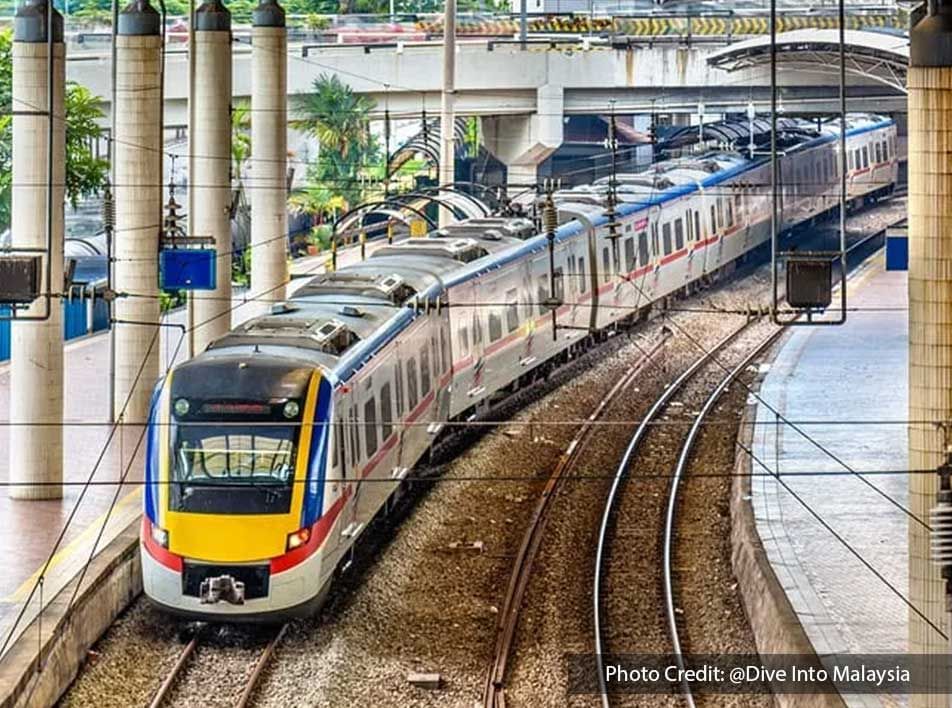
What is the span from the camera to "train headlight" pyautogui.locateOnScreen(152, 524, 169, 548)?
54.2ft

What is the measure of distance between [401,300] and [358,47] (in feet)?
85.9

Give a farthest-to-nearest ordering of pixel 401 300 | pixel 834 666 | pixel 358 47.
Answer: pixel 358 47 → pixel 401 300 → pixel 834 666

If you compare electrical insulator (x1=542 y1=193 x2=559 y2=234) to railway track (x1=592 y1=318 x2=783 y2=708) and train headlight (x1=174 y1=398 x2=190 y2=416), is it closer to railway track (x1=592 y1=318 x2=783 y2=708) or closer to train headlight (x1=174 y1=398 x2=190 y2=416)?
railway track (x1=592 y1=318 x2=783 y2=708)

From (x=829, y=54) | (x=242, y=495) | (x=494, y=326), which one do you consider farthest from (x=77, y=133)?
(x=242, y=495)

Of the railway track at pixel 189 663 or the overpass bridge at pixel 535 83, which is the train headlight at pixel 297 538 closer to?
→ the railway track at pixel 189 663

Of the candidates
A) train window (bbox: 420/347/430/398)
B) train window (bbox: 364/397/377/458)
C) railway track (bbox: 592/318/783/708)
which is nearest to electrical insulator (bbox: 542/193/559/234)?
railway track (bbox: 592/318/783/708)

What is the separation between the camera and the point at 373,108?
47.8 meters

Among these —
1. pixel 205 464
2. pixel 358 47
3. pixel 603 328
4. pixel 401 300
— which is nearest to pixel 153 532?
pixel 205 464

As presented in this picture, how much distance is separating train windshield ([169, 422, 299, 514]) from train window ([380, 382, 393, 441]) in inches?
104

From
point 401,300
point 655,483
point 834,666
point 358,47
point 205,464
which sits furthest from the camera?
point 358,47

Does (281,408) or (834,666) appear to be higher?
(281,408)

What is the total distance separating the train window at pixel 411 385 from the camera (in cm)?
2055

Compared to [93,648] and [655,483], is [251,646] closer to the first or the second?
[93,648]

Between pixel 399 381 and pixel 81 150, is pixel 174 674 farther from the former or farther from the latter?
pixel 81 150
